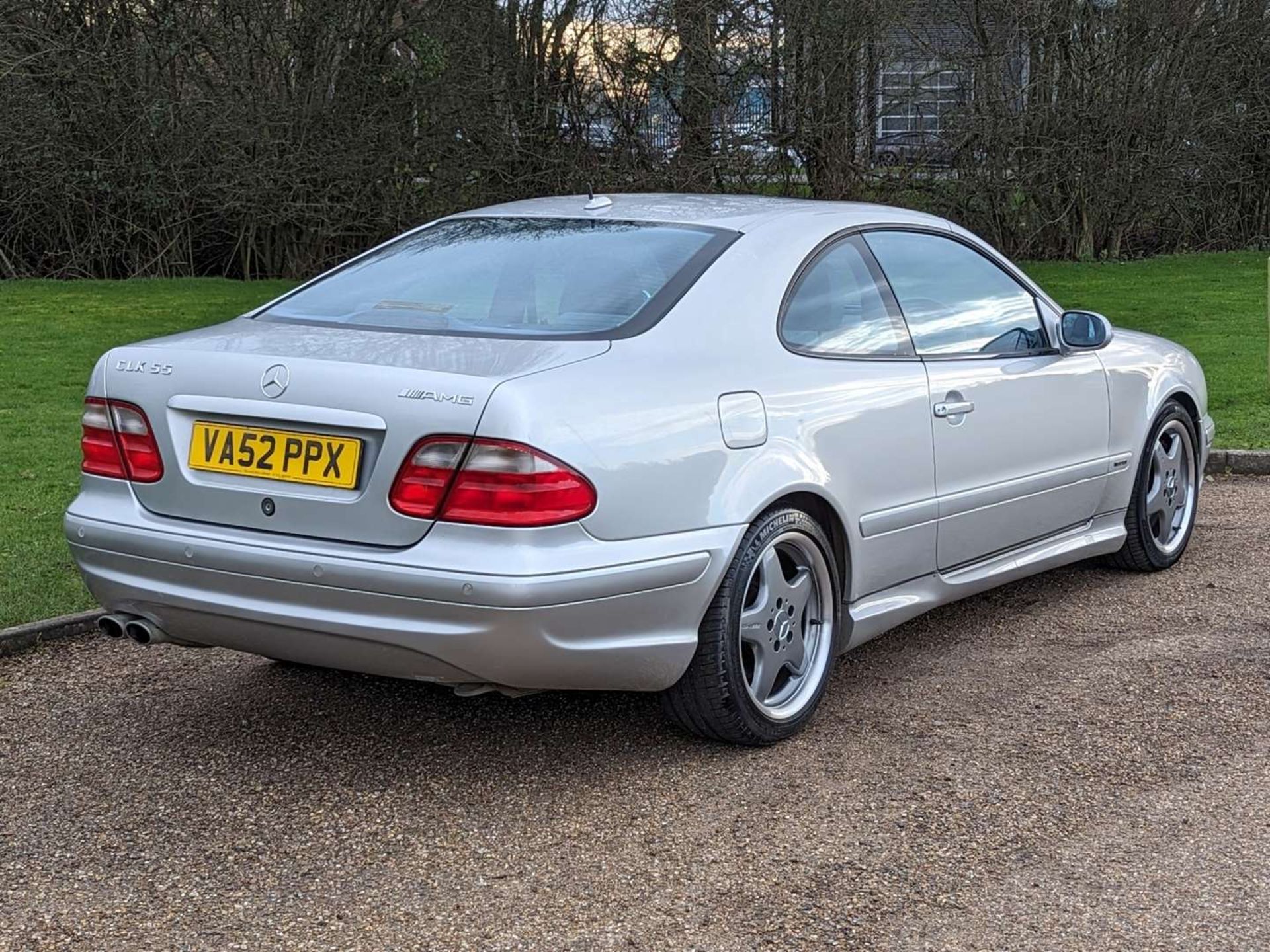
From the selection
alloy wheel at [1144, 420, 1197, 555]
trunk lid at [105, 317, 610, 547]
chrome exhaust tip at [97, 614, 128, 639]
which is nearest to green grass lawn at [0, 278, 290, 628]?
chrome exhaust tip at [97, 614, 128, 639]

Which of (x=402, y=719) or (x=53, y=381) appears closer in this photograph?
(x=402, y=719)

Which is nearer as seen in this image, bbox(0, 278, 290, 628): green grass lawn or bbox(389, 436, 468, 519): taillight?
bbox(389, 436, 468, 519): taillight

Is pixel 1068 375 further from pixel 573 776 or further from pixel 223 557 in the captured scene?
pixel 223 557

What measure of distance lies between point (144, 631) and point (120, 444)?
19.3 inches

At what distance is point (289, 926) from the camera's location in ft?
10.9

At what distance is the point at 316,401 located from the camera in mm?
3816

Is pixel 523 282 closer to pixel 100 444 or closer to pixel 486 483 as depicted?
pixel 486 483

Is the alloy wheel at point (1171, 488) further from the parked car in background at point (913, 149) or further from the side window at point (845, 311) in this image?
the parked car in background at point (913, 149)

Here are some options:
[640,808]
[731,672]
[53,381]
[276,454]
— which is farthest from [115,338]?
[640,808]

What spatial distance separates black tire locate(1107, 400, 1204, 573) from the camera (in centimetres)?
619

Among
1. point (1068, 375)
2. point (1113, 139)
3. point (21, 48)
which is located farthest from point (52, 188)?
point (1068, 375)

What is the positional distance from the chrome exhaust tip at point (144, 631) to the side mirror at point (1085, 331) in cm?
323

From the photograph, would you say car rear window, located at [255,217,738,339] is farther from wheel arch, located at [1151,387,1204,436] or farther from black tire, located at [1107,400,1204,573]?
wheel arch, located at [1151,387,1204,436]

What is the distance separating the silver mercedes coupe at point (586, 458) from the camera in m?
3.72
